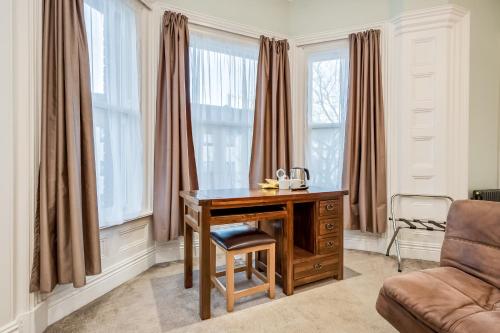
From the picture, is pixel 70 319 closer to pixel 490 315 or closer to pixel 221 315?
pixel 221 315

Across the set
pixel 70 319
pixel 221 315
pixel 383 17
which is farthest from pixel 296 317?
pixel 383 17

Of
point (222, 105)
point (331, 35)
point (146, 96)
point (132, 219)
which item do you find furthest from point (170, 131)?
point (331, 35)

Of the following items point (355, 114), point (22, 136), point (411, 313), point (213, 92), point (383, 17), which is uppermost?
point (383, 17)

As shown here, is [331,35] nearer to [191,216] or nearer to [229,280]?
[191,216]

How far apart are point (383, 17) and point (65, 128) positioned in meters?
3.37

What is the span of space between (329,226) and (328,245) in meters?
0.17

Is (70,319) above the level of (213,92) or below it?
below

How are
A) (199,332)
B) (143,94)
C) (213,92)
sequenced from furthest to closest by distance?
(213,92)
(143,94)
(199,332)

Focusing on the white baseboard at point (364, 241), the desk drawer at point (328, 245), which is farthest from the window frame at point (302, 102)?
the desk drawer at point (328, 245)

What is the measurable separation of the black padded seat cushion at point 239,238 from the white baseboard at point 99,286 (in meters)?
0.93

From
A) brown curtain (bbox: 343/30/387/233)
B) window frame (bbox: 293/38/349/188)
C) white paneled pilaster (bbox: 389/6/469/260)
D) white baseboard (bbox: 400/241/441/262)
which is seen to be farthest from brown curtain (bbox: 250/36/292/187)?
white baseboard (bbox: 400/241/441/262)

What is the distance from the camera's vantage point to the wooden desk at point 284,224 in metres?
1.89

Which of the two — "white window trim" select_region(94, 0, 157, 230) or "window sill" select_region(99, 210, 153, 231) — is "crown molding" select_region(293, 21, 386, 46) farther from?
"window sill" select_region(99, 210, 153, 231)

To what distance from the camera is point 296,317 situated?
1896mm
